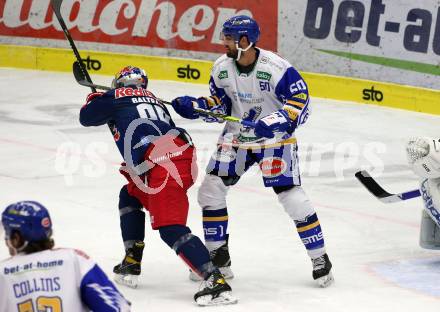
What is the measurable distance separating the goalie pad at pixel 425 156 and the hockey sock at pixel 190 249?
1383 mm

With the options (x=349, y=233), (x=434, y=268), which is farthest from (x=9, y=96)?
(x=434, y=268)

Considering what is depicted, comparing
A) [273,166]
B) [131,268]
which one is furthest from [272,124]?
[131,268]

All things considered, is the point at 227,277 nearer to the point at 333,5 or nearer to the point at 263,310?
the point at 263,310

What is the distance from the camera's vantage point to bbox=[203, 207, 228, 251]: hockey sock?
5992 mm

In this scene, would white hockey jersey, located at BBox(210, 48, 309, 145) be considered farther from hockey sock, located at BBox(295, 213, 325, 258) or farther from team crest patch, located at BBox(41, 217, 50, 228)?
team crest patch, located at BBox(41, 217, 50, 228)

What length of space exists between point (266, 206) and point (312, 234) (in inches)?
72.1

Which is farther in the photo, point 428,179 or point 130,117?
point 428,179

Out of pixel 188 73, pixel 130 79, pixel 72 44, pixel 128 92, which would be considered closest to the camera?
pixel 128 92

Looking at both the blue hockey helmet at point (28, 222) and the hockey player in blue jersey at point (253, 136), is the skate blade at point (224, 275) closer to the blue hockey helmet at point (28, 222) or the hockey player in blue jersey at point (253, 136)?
the hockey player in blue jersey at point (253, 136)

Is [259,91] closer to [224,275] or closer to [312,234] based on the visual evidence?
[312,234]

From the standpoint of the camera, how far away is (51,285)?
3.48 metres

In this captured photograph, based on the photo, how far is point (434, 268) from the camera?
626 cm

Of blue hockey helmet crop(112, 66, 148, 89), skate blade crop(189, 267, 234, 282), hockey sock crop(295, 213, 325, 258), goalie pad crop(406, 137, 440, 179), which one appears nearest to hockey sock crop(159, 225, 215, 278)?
skate blade crop(189, 267, 234, 282)

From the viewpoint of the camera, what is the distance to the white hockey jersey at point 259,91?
229 inches
